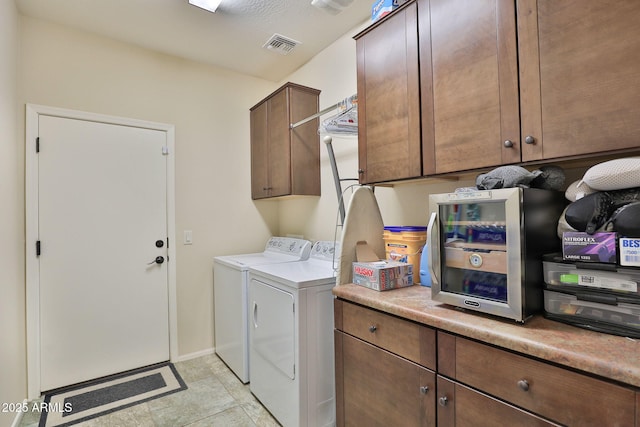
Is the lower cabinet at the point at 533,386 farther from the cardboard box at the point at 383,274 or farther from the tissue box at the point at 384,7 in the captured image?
the tissue box at the point at 384,7

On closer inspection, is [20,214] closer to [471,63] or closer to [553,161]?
[471,63]

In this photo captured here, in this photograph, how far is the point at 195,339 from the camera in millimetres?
2943

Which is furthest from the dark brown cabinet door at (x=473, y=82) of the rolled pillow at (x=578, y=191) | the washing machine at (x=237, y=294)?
the washing machine at (x=237, y=294)

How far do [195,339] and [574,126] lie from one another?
311cm

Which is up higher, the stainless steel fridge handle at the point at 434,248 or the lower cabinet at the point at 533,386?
the stainless steel fridge handle at the point at 434,248

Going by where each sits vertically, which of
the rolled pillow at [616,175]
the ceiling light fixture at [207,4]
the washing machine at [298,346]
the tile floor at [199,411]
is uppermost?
the ceiling light fixture at [207,4]

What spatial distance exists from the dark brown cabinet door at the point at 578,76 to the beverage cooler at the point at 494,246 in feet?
0.70

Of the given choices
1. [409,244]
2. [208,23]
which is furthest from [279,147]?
[409,244]

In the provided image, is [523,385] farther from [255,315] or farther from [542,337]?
[255,315]

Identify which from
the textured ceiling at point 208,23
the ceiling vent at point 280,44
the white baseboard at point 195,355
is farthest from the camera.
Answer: the white baseboard at point 195,355

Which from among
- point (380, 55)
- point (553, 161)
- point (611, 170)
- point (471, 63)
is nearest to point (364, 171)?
point (380, 55)

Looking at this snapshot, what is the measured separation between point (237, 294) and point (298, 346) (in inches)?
35.7

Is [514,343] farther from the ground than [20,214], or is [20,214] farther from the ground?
[20,214]

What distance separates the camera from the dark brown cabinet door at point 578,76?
941mm
